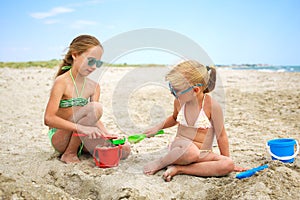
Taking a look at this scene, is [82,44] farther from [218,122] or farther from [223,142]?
[223,142]

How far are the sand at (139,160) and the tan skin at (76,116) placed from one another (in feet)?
0.55

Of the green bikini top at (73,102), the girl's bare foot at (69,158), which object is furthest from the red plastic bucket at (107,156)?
the green bikini top at (73,102)

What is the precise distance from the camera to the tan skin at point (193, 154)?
2.75 meters

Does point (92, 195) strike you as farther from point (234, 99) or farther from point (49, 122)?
point (234, 99)

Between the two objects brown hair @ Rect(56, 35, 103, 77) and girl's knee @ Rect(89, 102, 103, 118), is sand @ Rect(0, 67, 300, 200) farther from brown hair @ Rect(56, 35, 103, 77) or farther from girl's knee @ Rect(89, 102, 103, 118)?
brown hair @ Rect(56, 35, 103, 77)

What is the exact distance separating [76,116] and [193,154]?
1.14m

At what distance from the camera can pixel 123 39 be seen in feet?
11.4

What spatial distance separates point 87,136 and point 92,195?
643mm

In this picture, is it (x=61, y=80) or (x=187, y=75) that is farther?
(x=61, y=80)

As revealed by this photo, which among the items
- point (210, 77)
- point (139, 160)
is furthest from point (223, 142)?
point (139, 160)

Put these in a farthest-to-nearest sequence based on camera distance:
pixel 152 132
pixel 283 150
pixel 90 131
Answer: pixel 152 132
pixel 283 150
pixel 90 131

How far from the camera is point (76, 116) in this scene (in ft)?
10.1

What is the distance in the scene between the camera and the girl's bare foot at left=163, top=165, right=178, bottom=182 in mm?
2655

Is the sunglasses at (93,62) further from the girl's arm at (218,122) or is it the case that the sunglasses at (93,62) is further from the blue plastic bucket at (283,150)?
the blue plastic bucket at (283,150)
